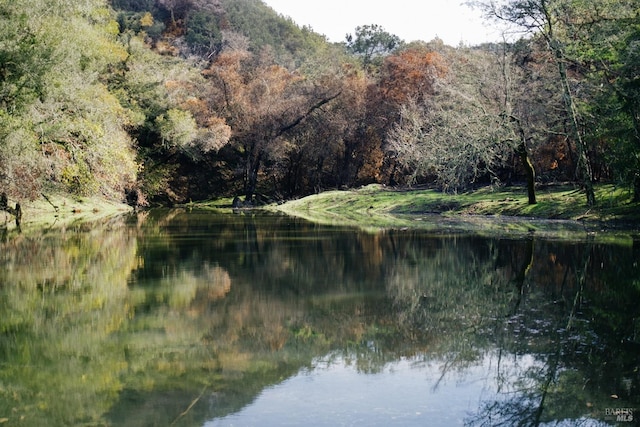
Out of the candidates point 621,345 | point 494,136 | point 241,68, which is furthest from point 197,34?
point 621,345

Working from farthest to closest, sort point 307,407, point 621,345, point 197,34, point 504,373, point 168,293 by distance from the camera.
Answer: point 197,34, point 168,293, point 621,345, point 504,373, point 307,407

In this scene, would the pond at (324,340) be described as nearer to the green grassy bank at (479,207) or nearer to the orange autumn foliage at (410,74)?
the green grassy bank at (479,207)

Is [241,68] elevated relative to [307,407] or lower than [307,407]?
elevated

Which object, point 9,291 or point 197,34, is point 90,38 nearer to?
point 9,291

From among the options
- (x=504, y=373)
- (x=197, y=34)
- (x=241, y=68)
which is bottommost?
(x=504, y=373)

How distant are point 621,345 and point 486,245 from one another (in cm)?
1371

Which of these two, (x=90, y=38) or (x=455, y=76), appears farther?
(x=455, y=76)

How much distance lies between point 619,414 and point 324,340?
4.55m

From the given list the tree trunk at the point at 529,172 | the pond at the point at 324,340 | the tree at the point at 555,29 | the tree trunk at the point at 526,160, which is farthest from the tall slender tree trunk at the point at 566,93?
the pond at the point at 324,340

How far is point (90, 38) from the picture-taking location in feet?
118

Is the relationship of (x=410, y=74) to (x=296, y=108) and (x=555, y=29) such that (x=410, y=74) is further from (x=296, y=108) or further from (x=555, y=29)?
(x=555, y=29)

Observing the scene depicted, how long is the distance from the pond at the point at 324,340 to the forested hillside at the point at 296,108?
11448mm

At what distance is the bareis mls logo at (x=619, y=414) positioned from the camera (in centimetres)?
733

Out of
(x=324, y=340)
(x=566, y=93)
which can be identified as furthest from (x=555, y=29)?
(x=324, y=340)
